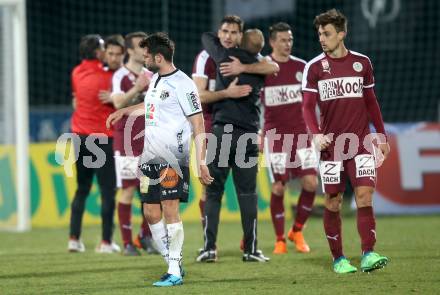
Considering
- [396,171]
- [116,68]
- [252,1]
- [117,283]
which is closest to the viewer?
[117,283]

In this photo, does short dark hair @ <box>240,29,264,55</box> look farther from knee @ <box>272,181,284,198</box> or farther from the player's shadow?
the player's shadow

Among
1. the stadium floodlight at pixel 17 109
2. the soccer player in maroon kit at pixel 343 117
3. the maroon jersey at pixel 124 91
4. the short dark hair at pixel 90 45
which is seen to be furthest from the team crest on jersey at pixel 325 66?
the stadium floodlight at pixel 17 109

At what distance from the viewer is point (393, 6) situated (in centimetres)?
2061

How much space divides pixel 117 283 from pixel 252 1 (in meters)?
12.7

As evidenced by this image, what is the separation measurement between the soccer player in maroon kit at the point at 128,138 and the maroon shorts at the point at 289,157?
4.35 feet

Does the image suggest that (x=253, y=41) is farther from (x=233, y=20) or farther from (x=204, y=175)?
(x=204, y=175)

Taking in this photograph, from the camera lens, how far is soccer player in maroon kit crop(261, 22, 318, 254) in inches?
389

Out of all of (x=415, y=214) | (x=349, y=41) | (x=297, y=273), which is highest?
(x=349, y=41)

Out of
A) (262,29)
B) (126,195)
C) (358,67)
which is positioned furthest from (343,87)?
(262,29)

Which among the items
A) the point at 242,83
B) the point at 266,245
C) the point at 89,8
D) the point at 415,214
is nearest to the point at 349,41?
the point at 89,8

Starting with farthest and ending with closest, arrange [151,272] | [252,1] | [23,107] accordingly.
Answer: [252,1]
[23,107]
[151,272]

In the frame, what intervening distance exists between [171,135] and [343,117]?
4.64ft

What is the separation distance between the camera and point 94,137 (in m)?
10.2

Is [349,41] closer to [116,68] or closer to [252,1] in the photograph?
[252,1]
